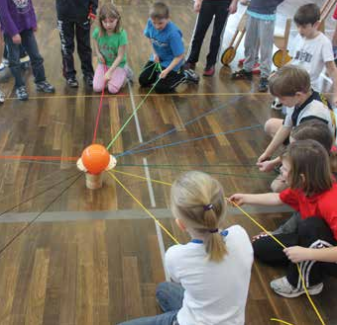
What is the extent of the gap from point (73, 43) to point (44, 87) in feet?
1.50

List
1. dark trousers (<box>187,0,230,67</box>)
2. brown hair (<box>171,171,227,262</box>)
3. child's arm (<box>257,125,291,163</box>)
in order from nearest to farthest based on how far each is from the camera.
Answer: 1. brown hair (<box>171,171,227,262</box>)
2. child's arm (<box>257,125,291,163</box>)
3. dark trousers (<box>187,0,230,67</box>)

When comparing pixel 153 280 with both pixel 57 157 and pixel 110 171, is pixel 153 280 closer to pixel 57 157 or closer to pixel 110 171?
pixel 110 171

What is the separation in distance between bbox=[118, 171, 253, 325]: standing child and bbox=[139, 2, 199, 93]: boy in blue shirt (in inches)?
92.0

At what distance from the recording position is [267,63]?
11.8ft

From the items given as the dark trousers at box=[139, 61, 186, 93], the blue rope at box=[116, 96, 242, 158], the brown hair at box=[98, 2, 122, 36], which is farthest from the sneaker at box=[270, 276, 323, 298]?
the brown hair at box=[98, 2, 122, 36]

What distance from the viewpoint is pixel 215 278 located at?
1103 millimetres

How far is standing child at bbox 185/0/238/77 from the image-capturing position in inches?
143

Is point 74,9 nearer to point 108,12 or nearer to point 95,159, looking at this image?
point 108,12

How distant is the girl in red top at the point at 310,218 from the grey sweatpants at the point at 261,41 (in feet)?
6.98

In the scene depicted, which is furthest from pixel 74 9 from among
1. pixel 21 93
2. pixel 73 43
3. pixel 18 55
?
pixel 21 93

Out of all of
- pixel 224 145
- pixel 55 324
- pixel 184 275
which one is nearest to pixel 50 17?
pixel 224 145

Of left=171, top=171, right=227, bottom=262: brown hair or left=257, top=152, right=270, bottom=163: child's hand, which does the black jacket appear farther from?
left=171, top=171, right=227, bottom=262: brown hair

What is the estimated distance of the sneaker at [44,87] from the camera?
132 inches

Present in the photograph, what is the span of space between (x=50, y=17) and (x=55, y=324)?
16.0 ft
